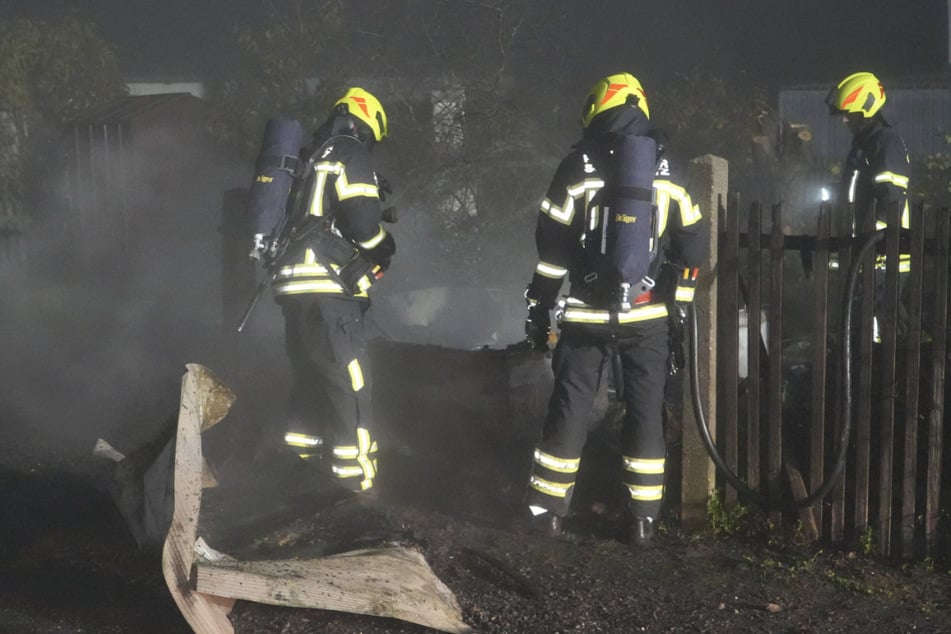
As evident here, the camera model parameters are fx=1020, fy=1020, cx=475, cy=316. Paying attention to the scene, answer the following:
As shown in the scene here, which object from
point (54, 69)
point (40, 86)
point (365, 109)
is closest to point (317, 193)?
point (365, 109)

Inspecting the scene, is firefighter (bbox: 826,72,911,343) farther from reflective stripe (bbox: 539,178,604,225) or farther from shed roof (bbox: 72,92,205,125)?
shed roof (bbox: 72,92,205,125)

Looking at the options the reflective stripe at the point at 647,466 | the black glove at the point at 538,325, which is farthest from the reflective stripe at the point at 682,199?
the reflective stripe at the point at 647,466

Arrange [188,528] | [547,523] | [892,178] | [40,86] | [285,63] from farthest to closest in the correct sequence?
[40,86], [285,63], [892,178], [547,523], [188,528]

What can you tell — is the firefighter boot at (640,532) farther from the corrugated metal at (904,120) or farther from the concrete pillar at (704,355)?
the corrugated metal at (904,120)

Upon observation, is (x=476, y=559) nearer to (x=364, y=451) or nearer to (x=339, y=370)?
(x=364, y=451)

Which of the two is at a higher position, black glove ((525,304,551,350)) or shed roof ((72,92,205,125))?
shed roof ((72,92,205,125))

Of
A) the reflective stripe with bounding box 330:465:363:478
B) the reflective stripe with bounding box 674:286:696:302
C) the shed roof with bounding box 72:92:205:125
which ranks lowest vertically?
the reflective stripe with bounding box 330:465:363:478

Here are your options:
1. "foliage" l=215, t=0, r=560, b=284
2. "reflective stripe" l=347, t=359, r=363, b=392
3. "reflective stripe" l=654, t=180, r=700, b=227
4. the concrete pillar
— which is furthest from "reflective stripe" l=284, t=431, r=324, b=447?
"foliage" l=215, t=0, r=560, b=284

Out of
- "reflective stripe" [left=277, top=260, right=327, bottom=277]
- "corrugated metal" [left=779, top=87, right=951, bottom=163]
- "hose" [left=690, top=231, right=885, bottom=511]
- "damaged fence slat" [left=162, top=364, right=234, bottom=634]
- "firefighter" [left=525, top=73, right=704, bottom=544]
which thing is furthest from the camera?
"corrugated metal" [left=779, top=87, right=951, bottom=163]

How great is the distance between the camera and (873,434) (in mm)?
4988

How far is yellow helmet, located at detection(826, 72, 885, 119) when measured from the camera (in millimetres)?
6172

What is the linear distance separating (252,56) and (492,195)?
14.1 feet

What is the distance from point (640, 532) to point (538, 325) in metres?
1.13

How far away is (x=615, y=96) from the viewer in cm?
485
